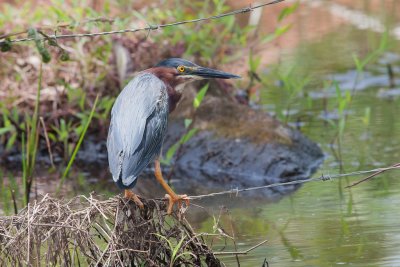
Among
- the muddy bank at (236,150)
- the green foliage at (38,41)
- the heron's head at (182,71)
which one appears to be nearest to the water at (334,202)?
the muddy bank at (236,150)

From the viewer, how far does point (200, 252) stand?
15.3 feet

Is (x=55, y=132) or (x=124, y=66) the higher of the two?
(x=124, y=66)

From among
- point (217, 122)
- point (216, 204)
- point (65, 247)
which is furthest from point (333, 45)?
point (65, 247)

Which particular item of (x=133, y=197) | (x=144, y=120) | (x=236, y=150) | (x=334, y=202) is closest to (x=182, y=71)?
(x=144, y=120)

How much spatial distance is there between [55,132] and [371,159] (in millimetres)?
2613

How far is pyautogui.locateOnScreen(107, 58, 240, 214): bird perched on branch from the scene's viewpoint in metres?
4.69

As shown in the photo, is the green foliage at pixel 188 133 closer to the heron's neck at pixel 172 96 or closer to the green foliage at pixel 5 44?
the heron's neck at pixel 172 96

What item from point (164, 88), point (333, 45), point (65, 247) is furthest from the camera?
point (333, 45)

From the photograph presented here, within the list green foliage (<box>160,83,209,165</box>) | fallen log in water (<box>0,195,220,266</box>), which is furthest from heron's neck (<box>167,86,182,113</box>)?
green foliage (<box>160,83,209,165</box>)

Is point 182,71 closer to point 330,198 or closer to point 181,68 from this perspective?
point 181,68

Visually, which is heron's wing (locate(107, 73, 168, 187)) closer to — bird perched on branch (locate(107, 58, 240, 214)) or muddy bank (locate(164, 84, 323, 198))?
bird perched on branch (locate(107, 58, 240, 214))

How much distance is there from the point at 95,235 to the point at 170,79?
1.12 meters

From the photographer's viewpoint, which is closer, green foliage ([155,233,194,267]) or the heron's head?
green foliage ([155,233,194,267])

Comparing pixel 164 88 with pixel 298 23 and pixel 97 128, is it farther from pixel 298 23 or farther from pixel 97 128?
pixel 298 23
